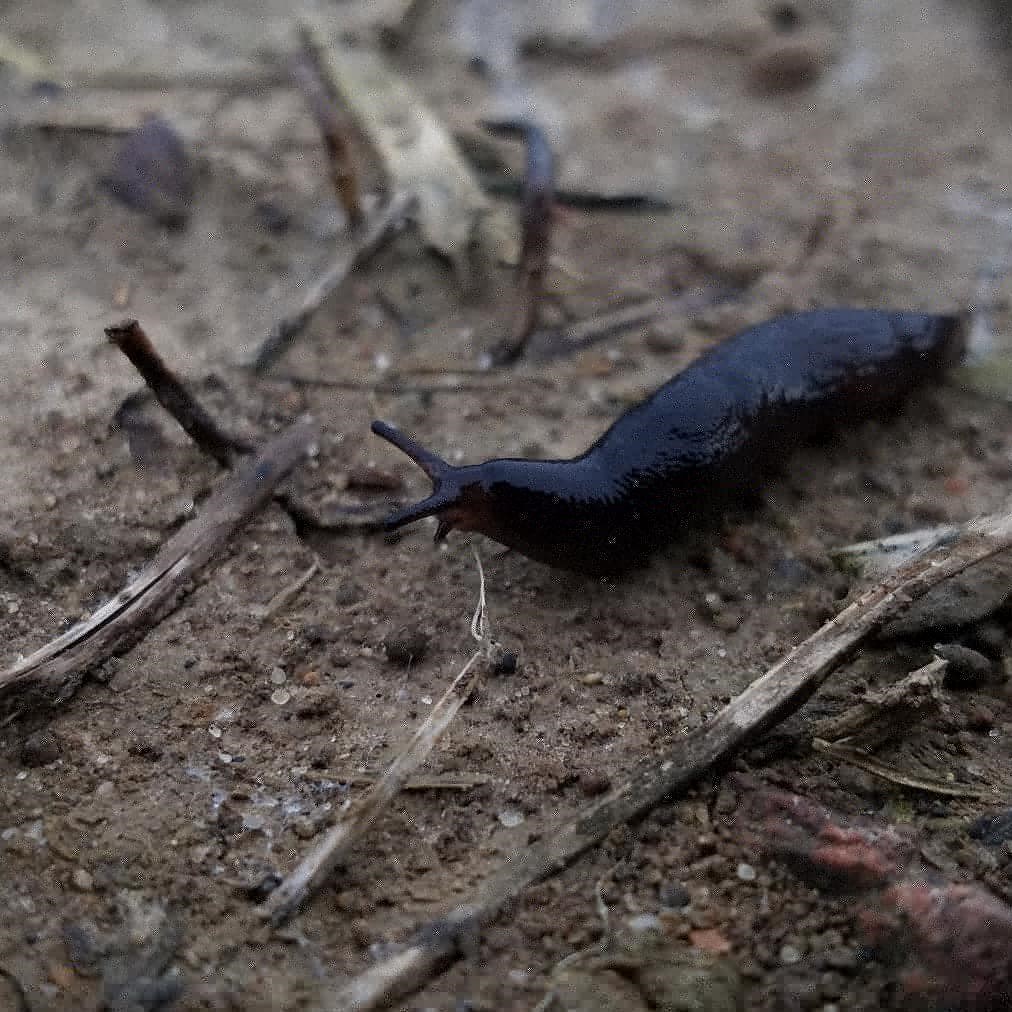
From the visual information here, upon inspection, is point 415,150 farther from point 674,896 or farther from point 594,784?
point 674,896

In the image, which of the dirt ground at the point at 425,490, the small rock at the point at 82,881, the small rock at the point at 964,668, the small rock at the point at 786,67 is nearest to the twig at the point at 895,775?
the dirt ground at the point at 425,490

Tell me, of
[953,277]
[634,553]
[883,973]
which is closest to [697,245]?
[953,277]

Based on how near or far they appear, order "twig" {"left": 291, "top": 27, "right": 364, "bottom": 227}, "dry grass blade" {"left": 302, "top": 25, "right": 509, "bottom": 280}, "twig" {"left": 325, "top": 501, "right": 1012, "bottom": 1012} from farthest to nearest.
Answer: "dry grass blade" {"left": 302, "top": 25, "right": 509, "bottom": 280} < "twig" {"left": 291, "top": 27, "right": 364, "bottom": 227} < "twig" {"left": 325, "top": 501, "right": 1012, "bottom": 1012}

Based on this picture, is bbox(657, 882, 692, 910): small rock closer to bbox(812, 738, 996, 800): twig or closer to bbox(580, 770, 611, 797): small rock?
bbox(580, 770, 611, 797): small rock

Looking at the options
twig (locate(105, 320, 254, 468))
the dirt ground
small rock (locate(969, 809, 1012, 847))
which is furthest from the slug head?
small rock (locate(969, 809, 1012, 847))

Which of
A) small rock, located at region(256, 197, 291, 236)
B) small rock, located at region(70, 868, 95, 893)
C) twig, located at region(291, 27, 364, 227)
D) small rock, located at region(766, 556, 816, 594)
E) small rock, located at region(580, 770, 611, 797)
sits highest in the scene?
twig, located at region(291, 27, 364, 227)

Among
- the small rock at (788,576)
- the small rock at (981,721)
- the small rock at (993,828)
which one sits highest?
the small rock at (788,576)

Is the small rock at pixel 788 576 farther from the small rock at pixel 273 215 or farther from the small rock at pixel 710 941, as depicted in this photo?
the small rock at pixel 273 215
